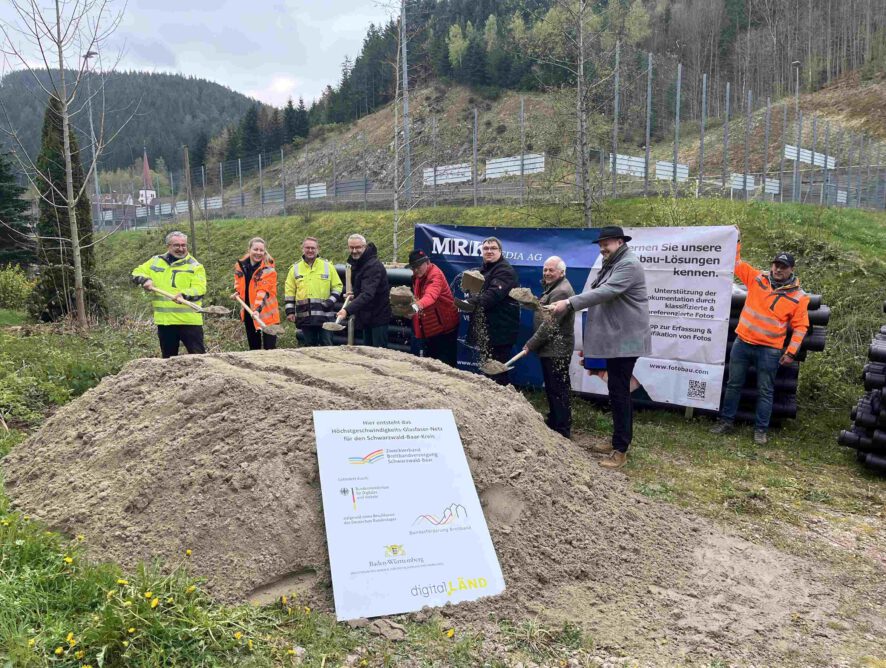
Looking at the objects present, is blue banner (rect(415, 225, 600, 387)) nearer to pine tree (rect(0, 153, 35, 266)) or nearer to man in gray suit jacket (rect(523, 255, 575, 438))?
man in gray suit jacket (rect(523, 255, 575, 438))

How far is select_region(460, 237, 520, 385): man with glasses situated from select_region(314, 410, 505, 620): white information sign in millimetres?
2734

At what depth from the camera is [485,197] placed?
18.5m

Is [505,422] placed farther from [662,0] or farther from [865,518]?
[662,0]

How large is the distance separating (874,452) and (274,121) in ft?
196

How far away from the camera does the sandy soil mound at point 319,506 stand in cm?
325

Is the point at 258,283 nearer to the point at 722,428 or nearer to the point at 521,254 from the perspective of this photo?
the point at 521,254

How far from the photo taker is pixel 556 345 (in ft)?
19.7

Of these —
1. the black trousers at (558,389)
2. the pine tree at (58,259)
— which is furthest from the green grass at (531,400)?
the pine tree at (58,259)

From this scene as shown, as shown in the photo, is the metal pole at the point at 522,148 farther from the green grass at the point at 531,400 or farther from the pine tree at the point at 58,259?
the pine tree at the point at 58,259

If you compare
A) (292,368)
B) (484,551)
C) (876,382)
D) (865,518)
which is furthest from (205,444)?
(876,382)

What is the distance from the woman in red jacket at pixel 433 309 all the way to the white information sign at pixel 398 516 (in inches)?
120

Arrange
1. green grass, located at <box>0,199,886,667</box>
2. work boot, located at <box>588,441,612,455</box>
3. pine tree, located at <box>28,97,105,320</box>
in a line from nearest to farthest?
green grass, located at <box>0,199,886,667</box> < work boot, located at <box>588,441,612,455</box> < pine tree, located at <box>28,97,105,320</box>

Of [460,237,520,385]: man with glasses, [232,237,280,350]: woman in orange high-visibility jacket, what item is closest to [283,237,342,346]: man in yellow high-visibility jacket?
[232,237,280,350]: woman in orange high-visibility jacket

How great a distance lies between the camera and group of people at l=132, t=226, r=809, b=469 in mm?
5555
